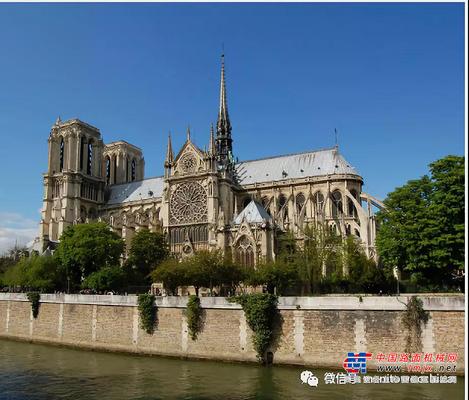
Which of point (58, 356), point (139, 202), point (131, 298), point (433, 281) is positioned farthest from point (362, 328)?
point (139, 202)

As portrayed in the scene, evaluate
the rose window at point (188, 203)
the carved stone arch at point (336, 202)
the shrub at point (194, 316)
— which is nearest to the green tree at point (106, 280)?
the shrub at point (194, 316)

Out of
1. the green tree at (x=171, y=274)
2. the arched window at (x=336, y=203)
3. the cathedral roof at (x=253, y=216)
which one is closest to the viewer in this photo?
the green tree at (x=171, y=274)

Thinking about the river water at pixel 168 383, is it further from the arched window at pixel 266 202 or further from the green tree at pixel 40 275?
the arched window at pixel 266 202

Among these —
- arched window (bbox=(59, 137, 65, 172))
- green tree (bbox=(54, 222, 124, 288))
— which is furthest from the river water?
arched window (bbox=(59, 137, 65, 172))

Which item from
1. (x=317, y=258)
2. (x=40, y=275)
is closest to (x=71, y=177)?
(x=40, y=275)

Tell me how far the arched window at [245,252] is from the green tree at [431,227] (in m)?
16.1

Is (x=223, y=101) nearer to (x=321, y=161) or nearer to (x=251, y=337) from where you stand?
(x=321, y=161)

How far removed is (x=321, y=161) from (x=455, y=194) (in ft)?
105

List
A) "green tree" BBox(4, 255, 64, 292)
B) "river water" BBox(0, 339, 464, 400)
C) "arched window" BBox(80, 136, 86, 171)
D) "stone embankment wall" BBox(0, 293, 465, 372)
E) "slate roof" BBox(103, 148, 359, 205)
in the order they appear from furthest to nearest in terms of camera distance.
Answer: "arched window" BBox(80, 136, 86, 171) < "slate roof" BBox(103, 148, 359, 205) < "green tree" BBox(4, 255, 64, 292) < "stone embankment wall" BBox(0, 293, 465, 372) < "river water" BBox(0, 339, 464, 400)

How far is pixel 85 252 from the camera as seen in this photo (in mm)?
44906

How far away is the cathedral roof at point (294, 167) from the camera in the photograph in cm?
5950

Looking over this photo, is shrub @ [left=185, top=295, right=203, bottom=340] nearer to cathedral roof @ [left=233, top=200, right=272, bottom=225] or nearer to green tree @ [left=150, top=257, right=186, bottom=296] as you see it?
green tree @ [left=150, top=257, right=186, bottom=296]

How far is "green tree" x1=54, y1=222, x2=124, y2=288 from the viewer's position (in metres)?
45.2

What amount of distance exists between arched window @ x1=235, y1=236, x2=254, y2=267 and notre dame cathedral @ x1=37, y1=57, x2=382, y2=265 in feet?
0.32
